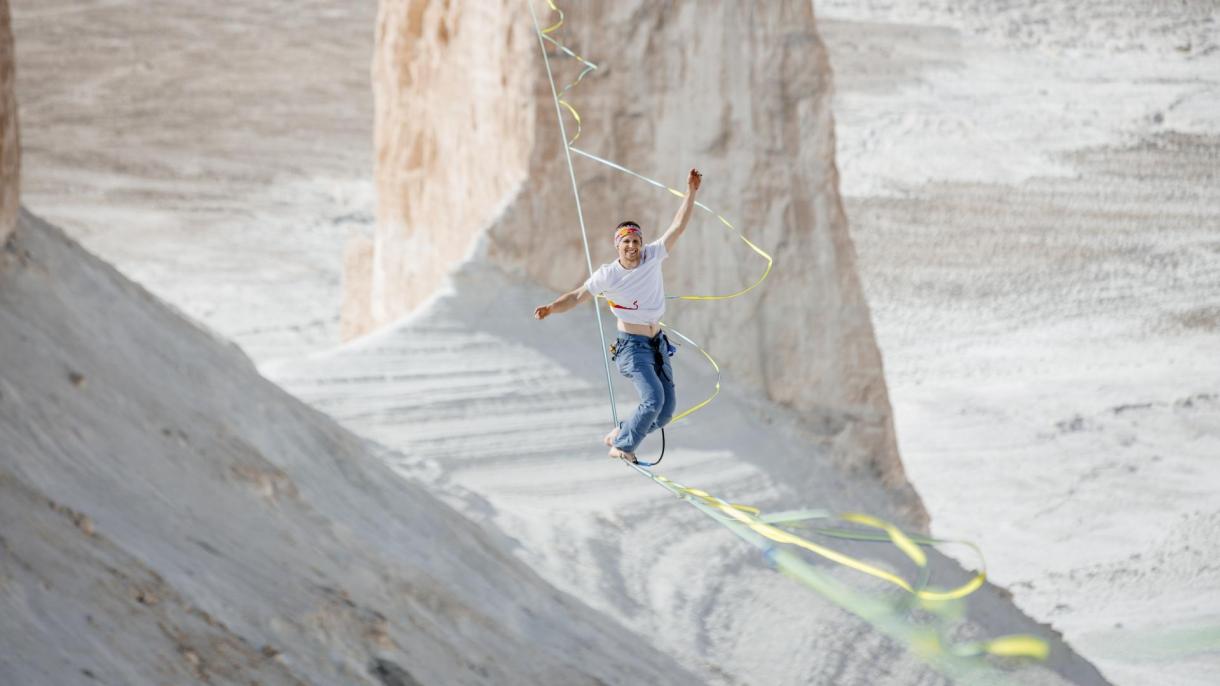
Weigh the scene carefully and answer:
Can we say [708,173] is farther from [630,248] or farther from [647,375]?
[630,248]

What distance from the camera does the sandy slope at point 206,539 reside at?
527 centimetres

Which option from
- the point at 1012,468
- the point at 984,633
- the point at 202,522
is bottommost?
the point at 1012,468

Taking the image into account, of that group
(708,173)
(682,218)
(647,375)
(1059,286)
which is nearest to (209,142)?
(1059,286)

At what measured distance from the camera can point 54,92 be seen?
24312mm

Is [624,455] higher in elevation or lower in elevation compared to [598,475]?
higher

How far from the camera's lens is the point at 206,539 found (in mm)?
6109

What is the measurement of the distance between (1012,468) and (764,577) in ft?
24.7

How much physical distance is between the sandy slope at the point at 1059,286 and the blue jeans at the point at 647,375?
307 inches

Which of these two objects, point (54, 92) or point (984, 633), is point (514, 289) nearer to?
point (984, 633)

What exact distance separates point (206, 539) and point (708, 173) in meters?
5.05

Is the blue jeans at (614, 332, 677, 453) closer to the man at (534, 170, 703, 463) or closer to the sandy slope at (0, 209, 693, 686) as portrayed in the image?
the man at (534, 170, 703, 463)

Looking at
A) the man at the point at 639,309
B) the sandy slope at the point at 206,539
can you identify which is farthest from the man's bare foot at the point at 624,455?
the sandy slope at the point at 206,539

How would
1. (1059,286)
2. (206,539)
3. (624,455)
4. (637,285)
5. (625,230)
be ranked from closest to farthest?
(625,230), (637,285), (624,455), (206,539), (1059,286)

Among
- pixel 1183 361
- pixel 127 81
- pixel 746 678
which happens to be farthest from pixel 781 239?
pixel 127 81
